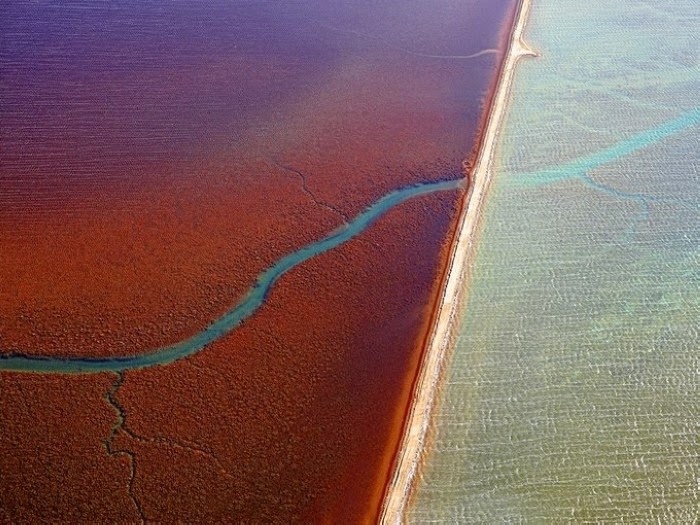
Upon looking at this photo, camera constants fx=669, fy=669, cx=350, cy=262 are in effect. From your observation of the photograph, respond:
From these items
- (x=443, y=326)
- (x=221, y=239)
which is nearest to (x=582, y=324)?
(x=443, y=326)

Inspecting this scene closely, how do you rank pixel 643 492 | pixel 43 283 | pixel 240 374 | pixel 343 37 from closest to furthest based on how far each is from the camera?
pixel 643 492 → pixel 240 374 → pixel 43 283 → pixel 343 37

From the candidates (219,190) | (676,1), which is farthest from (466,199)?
(676,1)

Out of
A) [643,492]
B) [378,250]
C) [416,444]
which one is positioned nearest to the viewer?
[643,492]

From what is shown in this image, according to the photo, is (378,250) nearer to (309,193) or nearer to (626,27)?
(309,193)

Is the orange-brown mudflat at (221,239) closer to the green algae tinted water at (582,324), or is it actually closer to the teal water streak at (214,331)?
the teal water streak at (214,331)

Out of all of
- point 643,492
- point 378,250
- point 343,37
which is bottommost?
point 643,492

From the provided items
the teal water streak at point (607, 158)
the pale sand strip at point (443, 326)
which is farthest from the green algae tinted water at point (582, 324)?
the pale sand strip at point (443, 326)

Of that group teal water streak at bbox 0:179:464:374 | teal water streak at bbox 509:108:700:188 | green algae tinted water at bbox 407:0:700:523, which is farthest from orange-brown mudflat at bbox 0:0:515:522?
teal water streak at bbox 509:108:700:188
